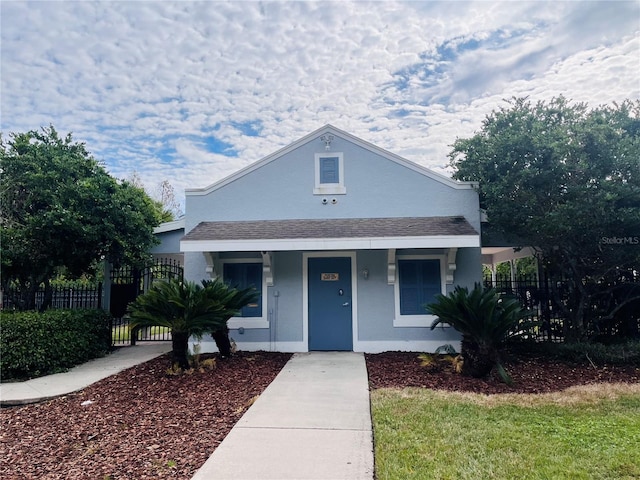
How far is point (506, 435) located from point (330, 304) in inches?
210

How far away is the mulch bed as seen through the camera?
4207 mm

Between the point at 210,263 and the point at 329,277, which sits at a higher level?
the point at 210,263

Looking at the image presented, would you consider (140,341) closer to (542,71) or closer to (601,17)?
(542,71)

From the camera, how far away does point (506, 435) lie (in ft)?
14.8

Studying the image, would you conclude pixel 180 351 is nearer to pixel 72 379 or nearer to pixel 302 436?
pixel 72 379

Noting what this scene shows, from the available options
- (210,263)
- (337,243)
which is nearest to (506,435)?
(337,243)

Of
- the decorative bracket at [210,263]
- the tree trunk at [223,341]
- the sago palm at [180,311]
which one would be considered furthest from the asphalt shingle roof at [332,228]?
the tree trunk at [223,341]

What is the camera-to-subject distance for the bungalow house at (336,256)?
30.5 ft

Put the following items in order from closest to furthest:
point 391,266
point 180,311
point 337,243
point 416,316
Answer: point 180,311 < point 337,243 < point 391,266 < point 416,316

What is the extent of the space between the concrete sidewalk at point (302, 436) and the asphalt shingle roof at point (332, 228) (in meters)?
2.95

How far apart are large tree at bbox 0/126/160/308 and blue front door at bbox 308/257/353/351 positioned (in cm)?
461

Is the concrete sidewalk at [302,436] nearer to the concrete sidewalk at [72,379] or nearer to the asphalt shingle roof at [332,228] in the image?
the asphalt shingle roof at [332,228]

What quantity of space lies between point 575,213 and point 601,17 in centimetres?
423

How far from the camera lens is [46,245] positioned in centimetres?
891
